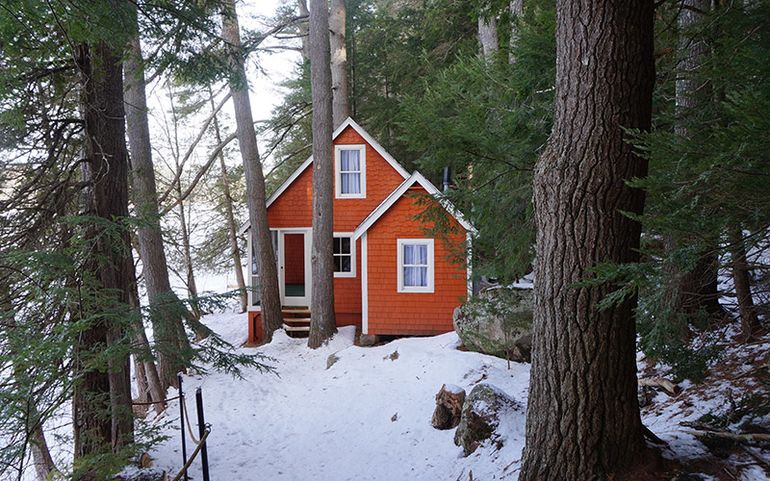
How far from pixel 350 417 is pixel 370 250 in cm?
530

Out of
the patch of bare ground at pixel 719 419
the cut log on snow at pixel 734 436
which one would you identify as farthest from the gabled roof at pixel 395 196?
the cut log on snow at pixel 734 436

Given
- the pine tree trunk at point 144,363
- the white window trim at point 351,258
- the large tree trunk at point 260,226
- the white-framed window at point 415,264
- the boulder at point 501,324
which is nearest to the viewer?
the pine tree trunk at point 144,363

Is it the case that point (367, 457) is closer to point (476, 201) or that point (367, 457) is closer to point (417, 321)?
point (476, 201)

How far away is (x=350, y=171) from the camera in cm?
1477

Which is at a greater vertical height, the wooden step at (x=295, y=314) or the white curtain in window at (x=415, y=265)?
the white curtain in window at (x=415, y=265)

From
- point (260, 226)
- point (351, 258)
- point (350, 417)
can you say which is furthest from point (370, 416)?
point (260, 226)

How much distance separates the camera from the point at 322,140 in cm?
1291

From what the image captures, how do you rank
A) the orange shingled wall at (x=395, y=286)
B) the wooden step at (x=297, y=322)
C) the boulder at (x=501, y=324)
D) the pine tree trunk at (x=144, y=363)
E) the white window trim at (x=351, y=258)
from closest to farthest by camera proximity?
the pine tree trunk at (x=144, y=363), the boulder at (x=501, y=324), the orange shingled wall at (x=395, y=286), the wooden step at (x=297, y=322), the white window trim at (x=351, y=258)

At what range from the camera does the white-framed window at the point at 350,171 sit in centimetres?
1465

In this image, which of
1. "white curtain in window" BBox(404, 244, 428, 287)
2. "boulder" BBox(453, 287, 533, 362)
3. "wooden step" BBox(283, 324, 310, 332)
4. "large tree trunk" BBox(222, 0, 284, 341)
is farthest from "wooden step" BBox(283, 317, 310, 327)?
"boulder" BBox(453, 287, 533, 362)

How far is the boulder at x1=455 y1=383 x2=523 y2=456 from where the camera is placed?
589cm

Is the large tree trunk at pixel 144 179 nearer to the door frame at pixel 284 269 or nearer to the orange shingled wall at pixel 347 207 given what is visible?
the door frame at pixel 284 269

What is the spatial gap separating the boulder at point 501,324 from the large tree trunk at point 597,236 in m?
5.49

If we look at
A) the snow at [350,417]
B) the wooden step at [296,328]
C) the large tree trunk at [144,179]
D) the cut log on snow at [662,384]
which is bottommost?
the snow at [350,417]
